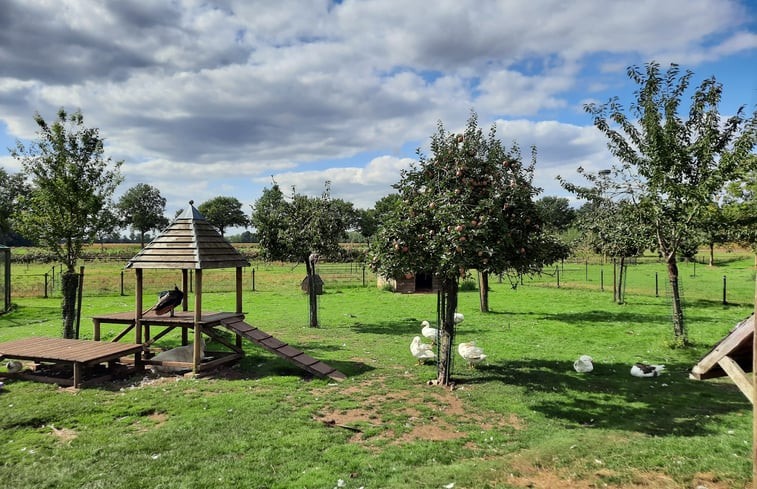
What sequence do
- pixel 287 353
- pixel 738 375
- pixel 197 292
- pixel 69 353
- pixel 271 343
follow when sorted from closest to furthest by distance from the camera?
pixel 738 375 < pixel 69 353 < pixel 287 353 < pixel 197 292 < pixel 271 343

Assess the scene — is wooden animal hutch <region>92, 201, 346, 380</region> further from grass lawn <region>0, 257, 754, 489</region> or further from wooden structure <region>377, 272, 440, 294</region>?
wooden structure <region>377, 272, 440, 294</region>

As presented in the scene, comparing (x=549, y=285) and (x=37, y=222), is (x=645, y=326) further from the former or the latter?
(x=37, y=222)

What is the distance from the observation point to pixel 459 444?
7.41 metres

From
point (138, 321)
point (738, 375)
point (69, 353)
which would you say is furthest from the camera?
point (138, 321)

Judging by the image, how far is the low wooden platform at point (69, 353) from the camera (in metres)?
10.4

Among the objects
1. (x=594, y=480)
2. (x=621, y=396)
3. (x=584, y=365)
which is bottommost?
(x=621, y=396)

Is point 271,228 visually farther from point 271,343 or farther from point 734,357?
point 734,357

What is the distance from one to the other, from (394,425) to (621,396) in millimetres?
5391

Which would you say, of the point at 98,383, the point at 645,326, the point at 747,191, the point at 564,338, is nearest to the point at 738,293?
the point at 747,191

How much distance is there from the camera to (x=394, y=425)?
8125 millimetres

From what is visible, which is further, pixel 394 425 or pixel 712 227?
pixel 712 227

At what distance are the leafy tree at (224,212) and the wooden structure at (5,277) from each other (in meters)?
90.6

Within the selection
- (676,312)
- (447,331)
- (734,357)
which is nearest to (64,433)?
(447,331)

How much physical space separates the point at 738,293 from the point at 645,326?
15.7 m
